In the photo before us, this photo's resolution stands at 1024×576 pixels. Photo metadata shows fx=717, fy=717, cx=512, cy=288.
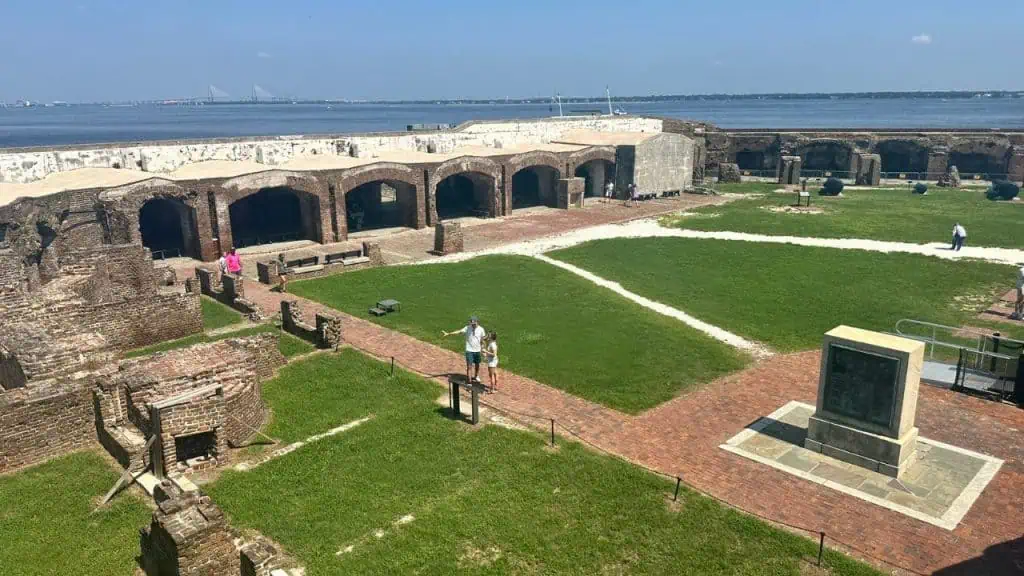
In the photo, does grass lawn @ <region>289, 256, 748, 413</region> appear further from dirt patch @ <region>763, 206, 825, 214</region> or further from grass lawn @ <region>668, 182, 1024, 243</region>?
dirt patch @ <region>763, 206, 825, 214</region>

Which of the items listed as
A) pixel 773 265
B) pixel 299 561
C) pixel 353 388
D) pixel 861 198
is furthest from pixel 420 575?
pixel 861 198

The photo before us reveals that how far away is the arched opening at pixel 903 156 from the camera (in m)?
48.7

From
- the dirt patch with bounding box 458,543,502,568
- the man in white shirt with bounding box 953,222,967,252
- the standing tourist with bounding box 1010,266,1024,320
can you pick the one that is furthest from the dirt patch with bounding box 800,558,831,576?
the man in white shirt with bounding box 953,222,967,252

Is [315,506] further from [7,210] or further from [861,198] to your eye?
[861,198]

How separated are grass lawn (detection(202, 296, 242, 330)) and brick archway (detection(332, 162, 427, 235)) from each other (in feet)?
32.1

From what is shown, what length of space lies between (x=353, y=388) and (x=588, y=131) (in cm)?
3615

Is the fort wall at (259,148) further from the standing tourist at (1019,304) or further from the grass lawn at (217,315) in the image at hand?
the standing tourist at (1019,304)

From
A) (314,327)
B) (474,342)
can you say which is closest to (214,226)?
(314,327)

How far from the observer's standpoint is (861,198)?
40406 mm

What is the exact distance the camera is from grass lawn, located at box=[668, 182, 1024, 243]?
29.3m

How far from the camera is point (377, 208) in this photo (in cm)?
3578

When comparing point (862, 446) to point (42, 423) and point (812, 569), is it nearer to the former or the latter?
point (812, 569)

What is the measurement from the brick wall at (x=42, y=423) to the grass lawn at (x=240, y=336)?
444cm

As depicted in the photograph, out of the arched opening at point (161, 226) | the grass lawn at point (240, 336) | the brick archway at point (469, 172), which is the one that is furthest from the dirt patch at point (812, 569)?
the brick archway at point (469, 172)
